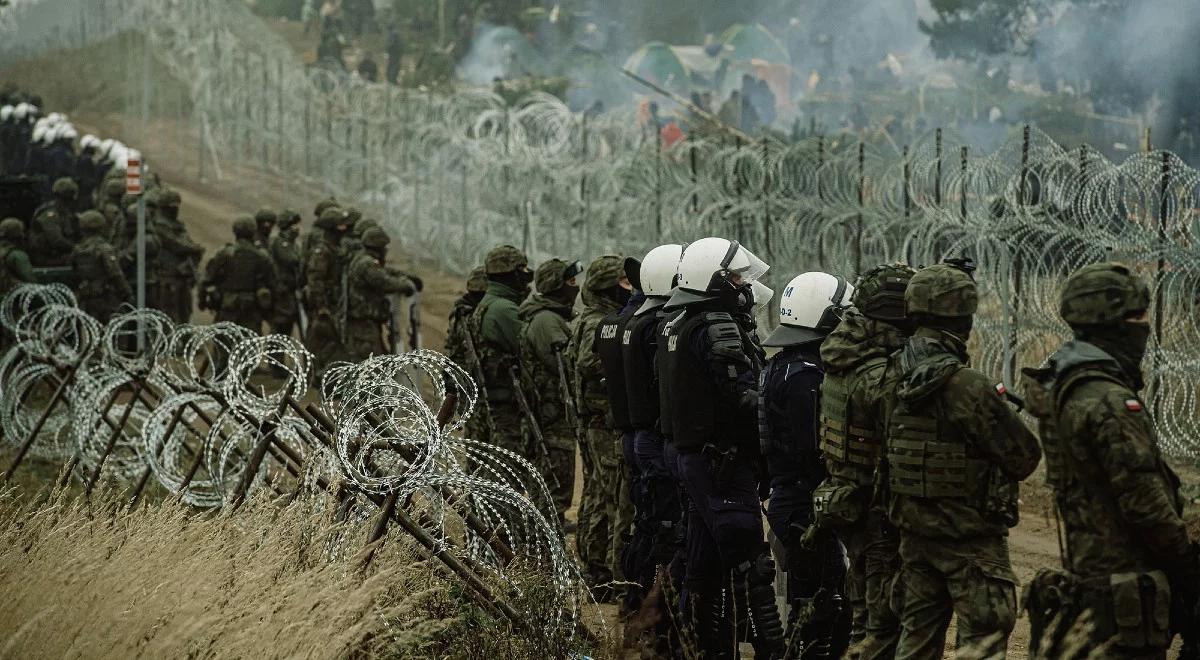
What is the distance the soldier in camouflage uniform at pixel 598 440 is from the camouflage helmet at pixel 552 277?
470 millimetres

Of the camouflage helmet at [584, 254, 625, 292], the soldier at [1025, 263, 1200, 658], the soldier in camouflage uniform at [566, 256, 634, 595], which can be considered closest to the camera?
the soldier at [1025, 263, 1200, 658]

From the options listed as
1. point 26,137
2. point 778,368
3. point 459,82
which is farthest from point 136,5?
point 778,368

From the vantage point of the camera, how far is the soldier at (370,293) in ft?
45.2

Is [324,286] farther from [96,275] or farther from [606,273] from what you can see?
[606,273]

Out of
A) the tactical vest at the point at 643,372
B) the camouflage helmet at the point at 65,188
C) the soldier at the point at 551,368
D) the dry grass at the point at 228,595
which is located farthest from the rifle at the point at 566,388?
the camouflage helmet at the point at 65,188

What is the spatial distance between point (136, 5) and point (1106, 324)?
123 feet

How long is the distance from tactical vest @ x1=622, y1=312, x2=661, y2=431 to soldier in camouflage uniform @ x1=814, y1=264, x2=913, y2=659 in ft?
4.97

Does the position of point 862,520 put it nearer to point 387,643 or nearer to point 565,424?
point 387,643

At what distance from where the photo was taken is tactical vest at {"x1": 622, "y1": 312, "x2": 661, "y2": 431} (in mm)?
7414

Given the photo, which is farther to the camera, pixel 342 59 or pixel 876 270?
pixel 342 59

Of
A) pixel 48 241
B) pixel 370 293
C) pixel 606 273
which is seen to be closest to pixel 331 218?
pixel 370 293

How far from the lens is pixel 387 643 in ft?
Result: 19.9

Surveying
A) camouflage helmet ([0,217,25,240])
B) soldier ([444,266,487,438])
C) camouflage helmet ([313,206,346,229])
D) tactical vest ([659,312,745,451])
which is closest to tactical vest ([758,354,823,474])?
tactical vest ([659,312,745,451])

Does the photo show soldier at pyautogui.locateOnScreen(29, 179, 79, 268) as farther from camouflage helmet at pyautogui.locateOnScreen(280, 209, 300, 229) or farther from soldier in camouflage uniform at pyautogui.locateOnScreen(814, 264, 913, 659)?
soldier in camouflage uniform at pyautogui.locateOnScreen(814, 264, 913, 659)
